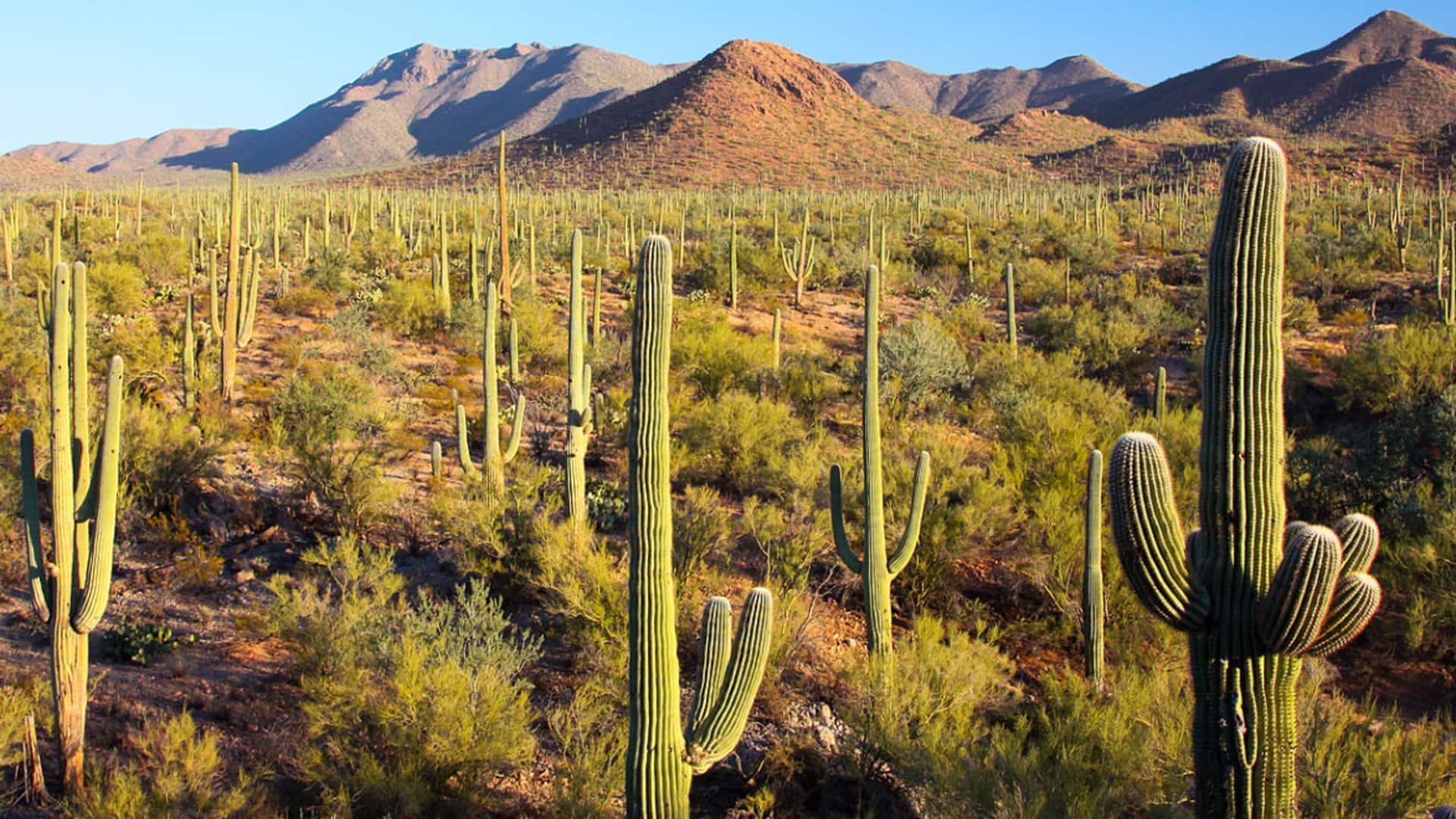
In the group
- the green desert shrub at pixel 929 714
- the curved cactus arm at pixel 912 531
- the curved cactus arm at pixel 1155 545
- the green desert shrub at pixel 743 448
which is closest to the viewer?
the curved cactus arm at pixel 1155 545

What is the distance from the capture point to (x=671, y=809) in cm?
456

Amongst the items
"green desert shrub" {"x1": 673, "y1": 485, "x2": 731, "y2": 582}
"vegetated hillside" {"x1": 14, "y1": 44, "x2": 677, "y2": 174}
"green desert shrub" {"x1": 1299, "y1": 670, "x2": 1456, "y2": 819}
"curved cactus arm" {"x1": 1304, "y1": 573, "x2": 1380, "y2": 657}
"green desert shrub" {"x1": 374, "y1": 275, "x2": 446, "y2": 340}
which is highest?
"vegetated hillside" {"x1": 14, "y1": 44, "x2": 677, "y2": 174}

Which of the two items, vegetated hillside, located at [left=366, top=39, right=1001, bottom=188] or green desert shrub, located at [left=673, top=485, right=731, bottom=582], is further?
vegetated hillside, located at [left=366, top=39, right=1001, bottom=188]

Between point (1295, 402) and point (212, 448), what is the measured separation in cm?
1516

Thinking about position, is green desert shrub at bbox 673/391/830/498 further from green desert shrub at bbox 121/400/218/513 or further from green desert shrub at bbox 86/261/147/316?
green desert shrub at bbox 86/261/147/316

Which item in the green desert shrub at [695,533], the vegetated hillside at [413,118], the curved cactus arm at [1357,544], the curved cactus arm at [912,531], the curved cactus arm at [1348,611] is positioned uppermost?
the vegetated hillside at [413,118]

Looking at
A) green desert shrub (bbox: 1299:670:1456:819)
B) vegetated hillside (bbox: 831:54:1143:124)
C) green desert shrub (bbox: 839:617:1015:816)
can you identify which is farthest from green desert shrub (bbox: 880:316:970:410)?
vegetated hillside (bbox: 831:54:1143:124)

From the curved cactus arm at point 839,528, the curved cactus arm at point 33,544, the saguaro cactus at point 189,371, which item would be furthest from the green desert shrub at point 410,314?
the curved cactus arm at point 839,528

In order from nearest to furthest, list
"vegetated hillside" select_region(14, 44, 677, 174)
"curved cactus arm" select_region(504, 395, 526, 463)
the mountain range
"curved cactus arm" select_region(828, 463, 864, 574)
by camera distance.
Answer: "curved cactus arm" select_region(828, 463, 864, 574)
"curved cactus arm" select_region(504, 395, 526, 463)
the mountain range
"vegetated hillside" select_region(14, 44, 677, 174)

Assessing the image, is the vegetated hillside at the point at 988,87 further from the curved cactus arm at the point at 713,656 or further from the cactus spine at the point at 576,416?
the curved cactus arm at the point at 713,656

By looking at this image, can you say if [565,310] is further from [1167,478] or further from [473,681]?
[1167,478]

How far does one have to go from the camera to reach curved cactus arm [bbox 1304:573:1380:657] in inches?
141

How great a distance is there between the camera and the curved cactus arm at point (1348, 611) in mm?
3586

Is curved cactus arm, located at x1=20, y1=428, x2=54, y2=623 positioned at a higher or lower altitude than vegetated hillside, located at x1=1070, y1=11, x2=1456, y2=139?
lower
